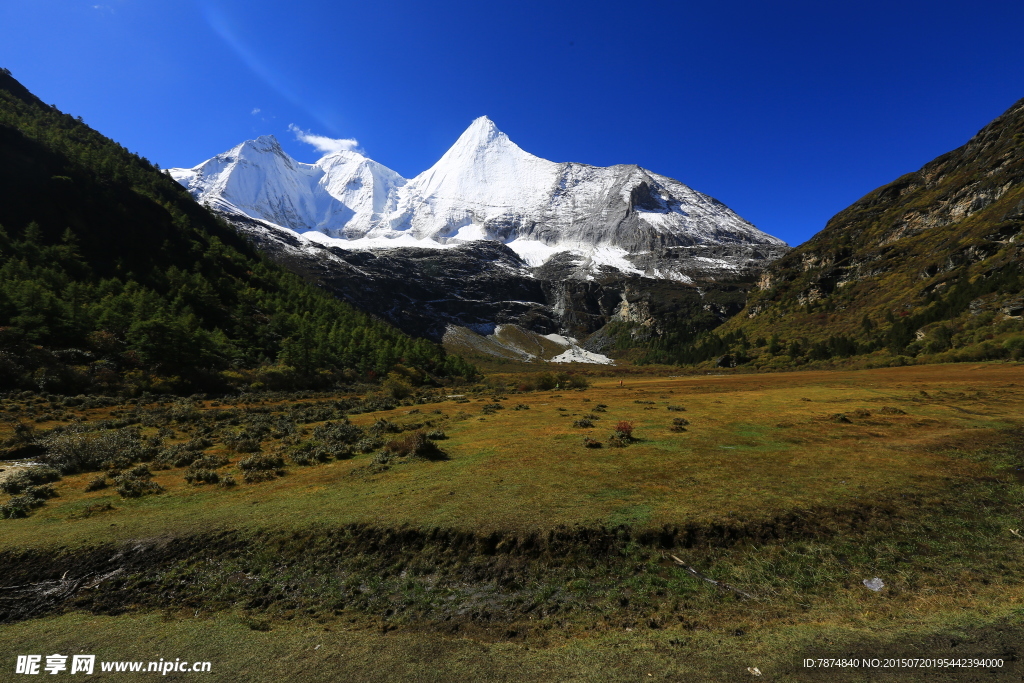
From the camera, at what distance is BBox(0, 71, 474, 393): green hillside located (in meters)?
48.9

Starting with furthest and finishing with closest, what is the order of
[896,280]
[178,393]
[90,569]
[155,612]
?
[896,280], [178,393], [90,569], [155,612]

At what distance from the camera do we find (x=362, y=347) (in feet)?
304

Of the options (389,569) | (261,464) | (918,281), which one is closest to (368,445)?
(261,464)

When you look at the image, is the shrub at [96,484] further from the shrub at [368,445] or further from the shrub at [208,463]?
the shrub at [368,445]

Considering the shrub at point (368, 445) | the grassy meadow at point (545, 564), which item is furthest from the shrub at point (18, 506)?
the shrub at point (368, 445)

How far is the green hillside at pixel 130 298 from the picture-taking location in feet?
160

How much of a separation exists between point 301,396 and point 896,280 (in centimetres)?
16868

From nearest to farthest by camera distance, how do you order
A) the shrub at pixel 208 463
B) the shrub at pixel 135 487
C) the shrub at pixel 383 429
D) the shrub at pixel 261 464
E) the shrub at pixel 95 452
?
the shrub at pixel 135 487, the shrub at pixel 261 464, the shrub at pixel 208 463, the shrub at pixel 95 452, the shrub at pixel 383 429

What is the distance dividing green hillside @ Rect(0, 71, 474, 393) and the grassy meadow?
41.5 m

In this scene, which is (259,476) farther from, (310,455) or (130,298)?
(130,298)

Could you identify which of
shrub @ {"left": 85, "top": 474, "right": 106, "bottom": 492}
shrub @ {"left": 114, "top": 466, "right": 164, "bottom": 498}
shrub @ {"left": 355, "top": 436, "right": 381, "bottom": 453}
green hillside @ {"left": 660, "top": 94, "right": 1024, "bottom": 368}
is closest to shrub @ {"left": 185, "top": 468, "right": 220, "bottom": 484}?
shrub @ {"left": 114, "top": 466, "right": 164, "bottom": 498}

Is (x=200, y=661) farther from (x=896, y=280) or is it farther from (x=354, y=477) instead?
(x=896, y=280)

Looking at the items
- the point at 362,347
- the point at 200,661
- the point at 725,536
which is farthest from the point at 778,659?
the point at 362,347

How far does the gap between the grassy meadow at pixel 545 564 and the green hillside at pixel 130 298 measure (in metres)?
41.5
